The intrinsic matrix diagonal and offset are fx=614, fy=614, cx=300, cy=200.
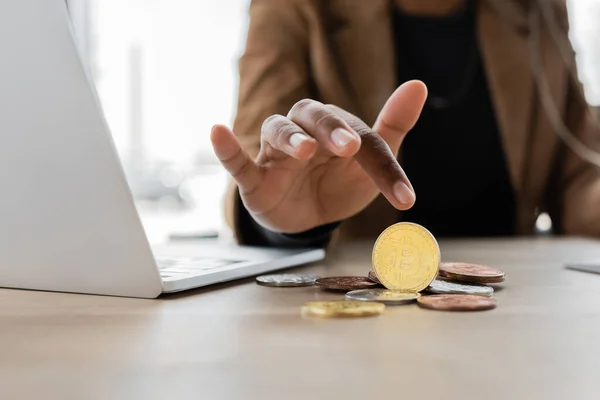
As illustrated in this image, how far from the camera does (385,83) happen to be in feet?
4.97

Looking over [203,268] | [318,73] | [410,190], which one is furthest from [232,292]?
[318,73]

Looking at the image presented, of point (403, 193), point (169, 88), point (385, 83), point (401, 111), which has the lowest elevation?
point (403, 193)

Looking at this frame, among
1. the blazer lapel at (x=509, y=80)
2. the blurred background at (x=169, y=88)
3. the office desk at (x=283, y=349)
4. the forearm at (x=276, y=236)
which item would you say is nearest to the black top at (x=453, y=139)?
the blazer lapel at (x=509, y=80)

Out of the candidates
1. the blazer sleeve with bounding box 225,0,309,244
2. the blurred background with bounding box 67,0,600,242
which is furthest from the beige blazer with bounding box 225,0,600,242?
the blurred background with bounding box 67,0,600,242

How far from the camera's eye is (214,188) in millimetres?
3850

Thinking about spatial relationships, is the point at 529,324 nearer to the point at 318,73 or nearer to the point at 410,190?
the point at 410,190

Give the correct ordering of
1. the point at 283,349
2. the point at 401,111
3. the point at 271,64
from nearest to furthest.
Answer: the point at 283,349 < the point at 401,111 < the point at 271,64

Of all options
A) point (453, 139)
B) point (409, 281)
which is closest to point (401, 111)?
point (409, 281)

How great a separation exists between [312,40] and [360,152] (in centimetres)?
86

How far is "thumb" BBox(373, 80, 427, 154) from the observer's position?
78 centimetres

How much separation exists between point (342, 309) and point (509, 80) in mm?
1300

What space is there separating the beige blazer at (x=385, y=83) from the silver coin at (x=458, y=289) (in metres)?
0.70

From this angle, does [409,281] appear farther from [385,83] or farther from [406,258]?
[385,83]

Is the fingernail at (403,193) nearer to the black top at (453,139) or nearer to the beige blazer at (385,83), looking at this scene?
the beige blazer at (385,83)
